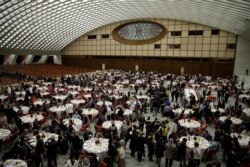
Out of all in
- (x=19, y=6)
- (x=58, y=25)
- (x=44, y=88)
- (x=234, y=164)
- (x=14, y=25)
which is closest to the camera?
(x=234, y=164)

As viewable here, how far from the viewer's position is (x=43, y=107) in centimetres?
1471

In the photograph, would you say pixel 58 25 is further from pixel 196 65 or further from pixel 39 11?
pixel 196 65

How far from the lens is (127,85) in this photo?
88.5 ft

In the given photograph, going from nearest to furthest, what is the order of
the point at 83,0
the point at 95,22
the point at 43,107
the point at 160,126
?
the point at 160,126 → the point at 43,107 → the point at 83,0 → the point at 95,22

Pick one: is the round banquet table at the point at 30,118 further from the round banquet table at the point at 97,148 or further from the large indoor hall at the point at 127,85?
the round banquet table at the point at 97,148

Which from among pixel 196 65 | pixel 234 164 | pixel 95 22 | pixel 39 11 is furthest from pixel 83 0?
pixel 234 164

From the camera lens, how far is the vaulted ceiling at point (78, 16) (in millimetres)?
23772

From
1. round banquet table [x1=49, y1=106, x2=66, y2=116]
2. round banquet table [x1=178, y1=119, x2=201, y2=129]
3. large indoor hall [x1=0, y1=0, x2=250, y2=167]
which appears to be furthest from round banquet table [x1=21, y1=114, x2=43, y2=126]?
round banquet table [x1=178, y1=119, x2=201, y2=129]

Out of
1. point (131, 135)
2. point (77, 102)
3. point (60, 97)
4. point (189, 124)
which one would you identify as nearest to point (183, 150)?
point (131, 135)

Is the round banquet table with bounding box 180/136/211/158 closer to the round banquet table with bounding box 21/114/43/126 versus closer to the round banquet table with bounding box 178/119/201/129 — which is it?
the round banquet table with bounding box 178/119/201/129

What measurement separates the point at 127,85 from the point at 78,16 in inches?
575

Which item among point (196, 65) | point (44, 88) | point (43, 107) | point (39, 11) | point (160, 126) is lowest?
point (196, 65)

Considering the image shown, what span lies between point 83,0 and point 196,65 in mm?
21893

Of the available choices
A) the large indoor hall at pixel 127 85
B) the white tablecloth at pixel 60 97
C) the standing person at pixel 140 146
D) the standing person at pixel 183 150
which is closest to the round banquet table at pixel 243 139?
the large indoor hall at pixel 127 85
